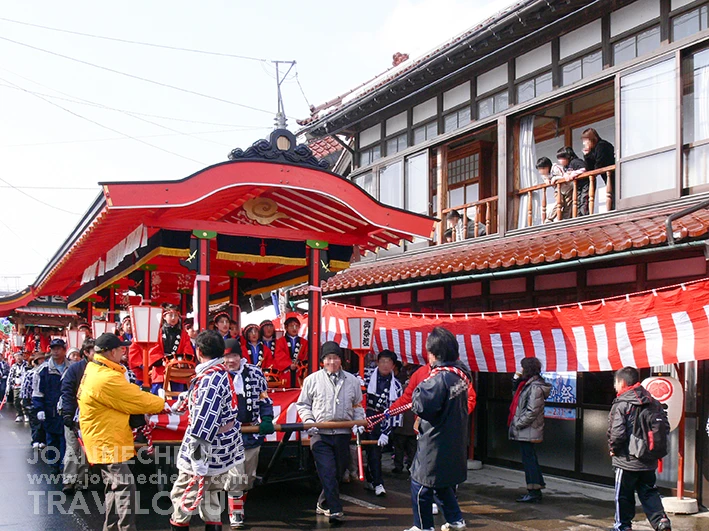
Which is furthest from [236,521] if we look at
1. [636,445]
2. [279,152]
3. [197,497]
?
[279,152]

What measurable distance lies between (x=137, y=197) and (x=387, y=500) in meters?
4.95

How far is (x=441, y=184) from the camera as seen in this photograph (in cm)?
1424

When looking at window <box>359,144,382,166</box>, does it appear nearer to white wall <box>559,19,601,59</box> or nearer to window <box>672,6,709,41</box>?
white wall <box>559,19,601,59</box>

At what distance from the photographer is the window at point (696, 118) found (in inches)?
371

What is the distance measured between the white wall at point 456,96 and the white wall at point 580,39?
2393 millimetres

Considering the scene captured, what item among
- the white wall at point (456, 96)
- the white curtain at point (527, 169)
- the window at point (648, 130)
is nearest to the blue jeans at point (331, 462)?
the window at point (648, 130)

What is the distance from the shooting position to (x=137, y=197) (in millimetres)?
8289

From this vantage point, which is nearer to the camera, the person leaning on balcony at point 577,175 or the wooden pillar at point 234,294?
the person leaning on balcony at point 577,175

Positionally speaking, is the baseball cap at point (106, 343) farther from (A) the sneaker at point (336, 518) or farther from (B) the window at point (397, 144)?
(B) the window at point (397, 144)

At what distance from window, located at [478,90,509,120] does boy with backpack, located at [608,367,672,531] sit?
23.3ft

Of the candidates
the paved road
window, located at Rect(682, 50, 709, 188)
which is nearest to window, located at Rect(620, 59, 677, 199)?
window, located at Rect(682, 50, 709, 188)

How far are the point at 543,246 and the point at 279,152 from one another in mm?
4010

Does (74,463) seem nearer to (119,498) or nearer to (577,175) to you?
(119,498)

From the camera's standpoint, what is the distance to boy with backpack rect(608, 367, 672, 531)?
6.61m
